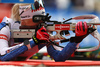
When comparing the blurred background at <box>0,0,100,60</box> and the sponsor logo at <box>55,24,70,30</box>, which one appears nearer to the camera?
the sponsor logo at <box>55,24,70,30</box>

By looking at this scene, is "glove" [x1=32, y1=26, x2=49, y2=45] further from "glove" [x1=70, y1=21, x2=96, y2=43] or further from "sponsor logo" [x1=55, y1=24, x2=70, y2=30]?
"glove" [x1=70, y1=21, x2=96, y2=43]

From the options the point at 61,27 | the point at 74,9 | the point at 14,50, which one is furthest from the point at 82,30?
the point at 74,9

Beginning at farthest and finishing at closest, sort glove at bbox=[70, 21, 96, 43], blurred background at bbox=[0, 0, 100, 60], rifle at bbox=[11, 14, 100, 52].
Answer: blurred background at bbox=[0, 0, 100, 60] < rifle at bbox=[11, 14, 100, 52] < glove at bbox=[70, 21, 96, 43]

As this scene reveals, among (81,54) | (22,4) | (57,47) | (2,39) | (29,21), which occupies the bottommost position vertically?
(81,54)

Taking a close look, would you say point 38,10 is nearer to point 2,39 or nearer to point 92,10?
point 2,39

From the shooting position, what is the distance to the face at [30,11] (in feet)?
3.79

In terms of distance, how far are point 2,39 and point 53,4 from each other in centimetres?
168

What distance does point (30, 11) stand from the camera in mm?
1162

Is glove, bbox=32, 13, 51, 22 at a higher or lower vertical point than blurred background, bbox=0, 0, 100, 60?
lower

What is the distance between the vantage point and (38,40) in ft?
3.43

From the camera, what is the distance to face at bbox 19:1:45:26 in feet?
3.79

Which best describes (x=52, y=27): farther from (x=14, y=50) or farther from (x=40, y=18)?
(x=14, y=50)

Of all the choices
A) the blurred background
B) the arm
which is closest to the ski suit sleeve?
the arm

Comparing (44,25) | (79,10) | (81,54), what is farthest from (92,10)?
(44,25)
